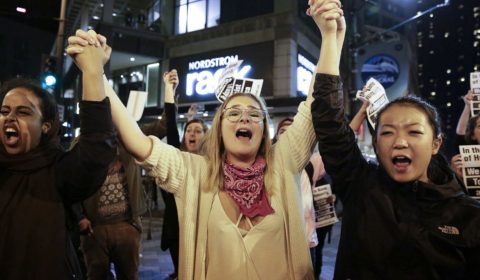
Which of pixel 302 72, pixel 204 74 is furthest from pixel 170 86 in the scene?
pixel 204 74

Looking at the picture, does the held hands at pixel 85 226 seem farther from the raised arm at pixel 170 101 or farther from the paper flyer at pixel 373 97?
the paper flyer at pixel 373 97

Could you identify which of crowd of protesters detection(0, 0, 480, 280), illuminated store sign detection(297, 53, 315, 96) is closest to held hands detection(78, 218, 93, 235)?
crowd of protesters detection(0, 0, 480, 280)

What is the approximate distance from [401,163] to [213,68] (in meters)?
15.4

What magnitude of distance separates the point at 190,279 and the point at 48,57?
12191 millimetres

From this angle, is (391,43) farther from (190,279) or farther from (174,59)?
(190,279)

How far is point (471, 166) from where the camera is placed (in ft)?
10.4

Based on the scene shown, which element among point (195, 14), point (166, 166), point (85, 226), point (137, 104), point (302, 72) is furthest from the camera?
point (195, 14)

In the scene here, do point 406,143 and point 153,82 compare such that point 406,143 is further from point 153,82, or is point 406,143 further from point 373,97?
point 153,82

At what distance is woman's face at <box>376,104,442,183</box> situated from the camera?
174 cm

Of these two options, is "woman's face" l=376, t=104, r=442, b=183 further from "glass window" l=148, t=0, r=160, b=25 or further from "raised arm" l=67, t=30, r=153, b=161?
"glass window" l=148, t=0, r=160, b=25

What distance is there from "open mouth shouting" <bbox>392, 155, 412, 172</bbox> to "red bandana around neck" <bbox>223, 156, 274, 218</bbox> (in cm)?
68

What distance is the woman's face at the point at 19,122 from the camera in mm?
1822

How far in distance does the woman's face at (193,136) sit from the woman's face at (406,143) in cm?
292

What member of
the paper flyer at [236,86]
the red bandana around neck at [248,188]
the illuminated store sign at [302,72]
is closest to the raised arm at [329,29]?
the red bandana around neck at [248,188]
